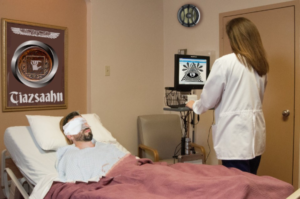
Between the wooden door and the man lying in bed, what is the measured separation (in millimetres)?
1622

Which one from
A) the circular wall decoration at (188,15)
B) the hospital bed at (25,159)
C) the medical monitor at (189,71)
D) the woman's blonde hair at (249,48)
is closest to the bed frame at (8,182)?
the hospital bed at (25,159)

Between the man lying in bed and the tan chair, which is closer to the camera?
the man lying in bed

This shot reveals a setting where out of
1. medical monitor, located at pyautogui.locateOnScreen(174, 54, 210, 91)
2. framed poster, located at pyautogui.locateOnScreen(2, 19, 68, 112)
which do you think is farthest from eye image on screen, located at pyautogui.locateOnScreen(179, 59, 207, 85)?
framed poster, located at pyautogui.locateOnScreen(2, 19, 68, 112)

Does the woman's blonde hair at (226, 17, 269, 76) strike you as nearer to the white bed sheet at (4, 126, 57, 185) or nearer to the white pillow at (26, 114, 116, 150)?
the white pillow at (26, 114, 116, 150)

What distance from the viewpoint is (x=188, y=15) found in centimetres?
361

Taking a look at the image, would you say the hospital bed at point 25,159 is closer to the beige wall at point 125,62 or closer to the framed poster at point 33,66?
the framed poster at point 33,66

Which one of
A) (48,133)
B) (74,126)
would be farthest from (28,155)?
(74,126)

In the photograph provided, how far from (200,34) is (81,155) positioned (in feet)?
6.85

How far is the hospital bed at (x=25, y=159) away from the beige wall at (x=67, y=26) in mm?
287

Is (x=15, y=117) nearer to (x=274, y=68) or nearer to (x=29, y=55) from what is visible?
(x=29, y=55)

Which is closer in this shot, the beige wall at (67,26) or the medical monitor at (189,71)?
the beige wall at (67,26)

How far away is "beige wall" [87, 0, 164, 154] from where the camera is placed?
10.5 feet

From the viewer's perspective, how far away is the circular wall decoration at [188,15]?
3.54m

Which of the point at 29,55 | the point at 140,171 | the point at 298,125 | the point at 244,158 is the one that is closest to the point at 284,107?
the point at 298,125
